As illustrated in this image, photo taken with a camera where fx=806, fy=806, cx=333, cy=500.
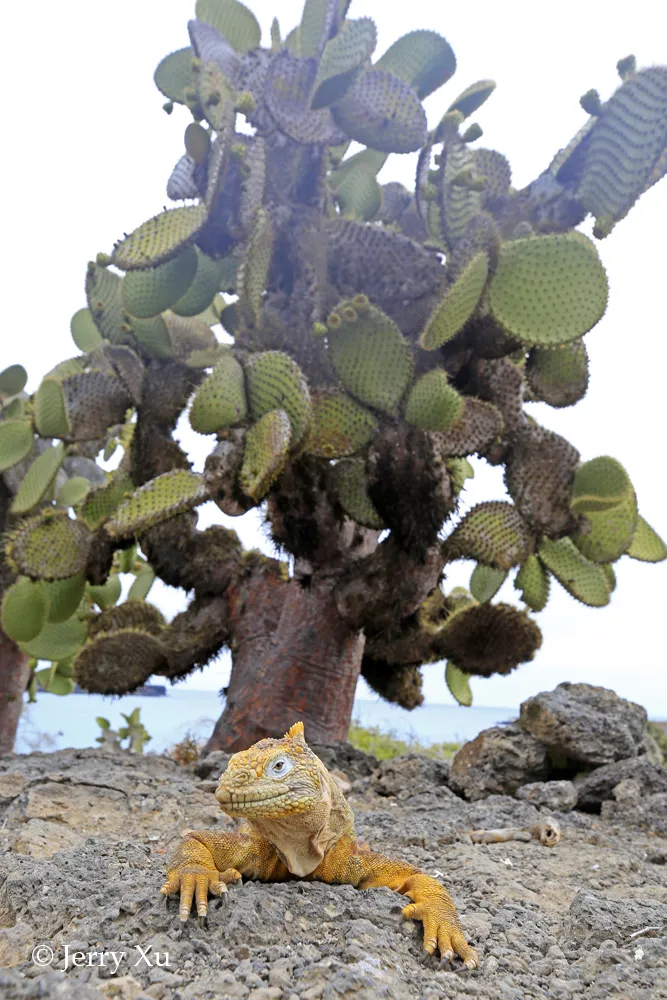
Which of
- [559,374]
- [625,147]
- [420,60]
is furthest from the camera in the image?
[559,374]

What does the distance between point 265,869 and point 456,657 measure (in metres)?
2.98

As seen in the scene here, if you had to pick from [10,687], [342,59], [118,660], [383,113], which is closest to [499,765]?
[118,660]

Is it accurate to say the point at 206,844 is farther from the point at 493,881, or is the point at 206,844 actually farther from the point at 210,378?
the point at 210,378

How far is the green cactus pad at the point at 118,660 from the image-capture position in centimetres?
493

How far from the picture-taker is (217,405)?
3.75 metres

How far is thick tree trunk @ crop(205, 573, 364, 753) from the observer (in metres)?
4.46

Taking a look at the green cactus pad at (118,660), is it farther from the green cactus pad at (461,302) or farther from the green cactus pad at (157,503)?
the green cactus pad at (461,302)

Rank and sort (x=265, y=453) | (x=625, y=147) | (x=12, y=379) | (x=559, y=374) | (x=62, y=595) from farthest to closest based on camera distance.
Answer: (x=12, y=379)
(x=62, y=595)
(x=559, y=374)
(x=625, y=147)
(x=265, y=453)

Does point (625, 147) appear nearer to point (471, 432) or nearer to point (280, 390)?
point (471, 432)

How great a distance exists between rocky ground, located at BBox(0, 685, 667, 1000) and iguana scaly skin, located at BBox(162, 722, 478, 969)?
0.19 ft

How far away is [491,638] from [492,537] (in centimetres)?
97

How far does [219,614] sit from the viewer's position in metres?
5.06

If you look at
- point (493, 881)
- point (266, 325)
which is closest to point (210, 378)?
point (266, 325)

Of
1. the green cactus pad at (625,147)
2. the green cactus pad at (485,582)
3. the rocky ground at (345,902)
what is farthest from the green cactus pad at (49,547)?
the green cactus pad at (625,147)
